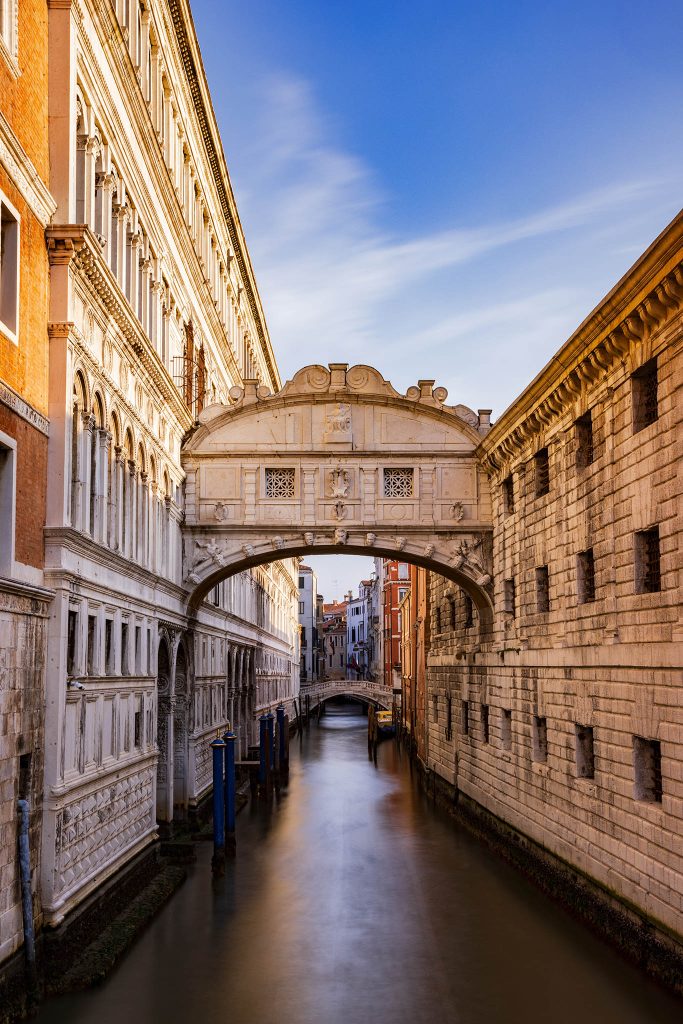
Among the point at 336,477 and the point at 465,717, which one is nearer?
the point at 336,477

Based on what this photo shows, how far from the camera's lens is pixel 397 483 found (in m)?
23.2

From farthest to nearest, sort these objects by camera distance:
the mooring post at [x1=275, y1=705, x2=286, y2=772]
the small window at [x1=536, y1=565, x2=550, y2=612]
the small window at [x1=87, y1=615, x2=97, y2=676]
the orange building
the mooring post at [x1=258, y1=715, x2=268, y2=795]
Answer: the mooring post at [x1=275, y1=705, x2=286, y2=772]
the mooring post at [x1=258, y1=715, x2=268, y2=795]
the small window at [x1=536, y1=565, x2=550, y2=612]
the small window at [x1=87, y1=615, x2=97, y2=676]
the orange building

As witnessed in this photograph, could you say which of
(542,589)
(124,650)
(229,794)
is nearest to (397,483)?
(542,589)

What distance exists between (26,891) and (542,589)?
1072cm

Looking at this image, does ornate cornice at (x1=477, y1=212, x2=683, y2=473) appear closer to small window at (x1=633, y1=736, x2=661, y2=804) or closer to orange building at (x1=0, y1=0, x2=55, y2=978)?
small window at (x1=633, y1=736, x2=661, y2=804)

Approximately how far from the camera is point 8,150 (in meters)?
11.3

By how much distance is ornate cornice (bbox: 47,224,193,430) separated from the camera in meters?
13.1

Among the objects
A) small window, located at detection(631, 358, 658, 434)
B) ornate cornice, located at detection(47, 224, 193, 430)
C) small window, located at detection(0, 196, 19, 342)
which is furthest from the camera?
small window, located at detection(631, 358, 658, 434)

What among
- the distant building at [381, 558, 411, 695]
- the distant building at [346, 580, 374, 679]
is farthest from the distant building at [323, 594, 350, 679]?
the distant building at [381, 558, 411, 695]

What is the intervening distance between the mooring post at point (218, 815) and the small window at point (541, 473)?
7573 mm

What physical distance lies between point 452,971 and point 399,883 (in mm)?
5764

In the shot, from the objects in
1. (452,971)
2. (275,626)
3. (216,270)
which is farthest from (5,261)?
(275,626)

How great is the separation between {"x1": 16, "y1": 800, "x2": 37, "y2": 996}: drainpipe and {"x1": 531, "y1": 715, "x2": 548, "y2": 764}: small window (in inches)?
379

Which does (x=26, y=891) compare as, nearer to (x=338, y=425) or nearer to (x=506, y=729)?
(x=506, y=729)
